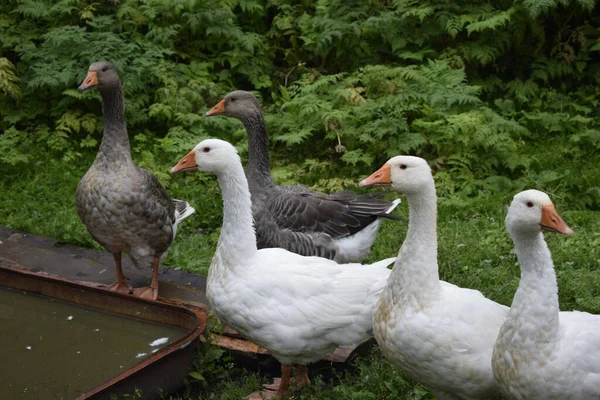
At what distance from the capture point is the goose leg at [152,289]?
607 cm

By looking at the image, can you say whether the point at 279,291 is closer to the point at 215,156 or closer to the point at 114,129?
the point at 215,156

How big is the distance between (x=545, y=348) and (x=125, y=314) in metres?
2.94

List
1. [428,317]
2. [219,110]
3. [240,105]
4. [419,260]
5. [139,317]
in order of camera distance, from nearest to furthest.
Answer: [428,317] → [419,260] → [139,317] → [240,105] → [219,110]

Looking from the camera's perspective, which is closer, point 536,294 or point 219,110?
point 536,294

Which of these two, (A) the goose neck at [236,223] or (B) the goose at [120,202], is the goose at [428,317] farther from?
(B) the goose at [120,202]

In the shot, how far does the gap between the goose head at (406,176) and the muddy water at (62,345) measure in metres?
1.86

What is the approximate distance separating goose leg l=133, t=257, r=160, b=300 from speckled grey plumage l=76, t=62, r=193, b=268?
5cm

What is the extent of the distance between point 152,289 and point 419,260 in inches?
106

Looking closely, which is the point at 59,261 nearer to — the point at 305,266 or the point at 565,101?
the point at 305,266

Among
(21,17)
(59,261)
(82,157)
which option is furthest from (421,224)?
(21,17)

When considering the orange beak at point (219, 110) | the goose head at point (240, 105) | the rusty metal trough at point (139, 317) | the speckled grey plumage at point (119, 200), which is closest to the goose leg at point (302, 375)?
the rusty metal trough at point (139, 317)

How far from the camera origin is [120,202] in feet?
19.1

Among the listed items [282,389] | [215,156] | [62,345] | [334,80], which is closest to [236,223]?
[215,156]

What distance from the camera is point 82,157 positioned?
902 cm
